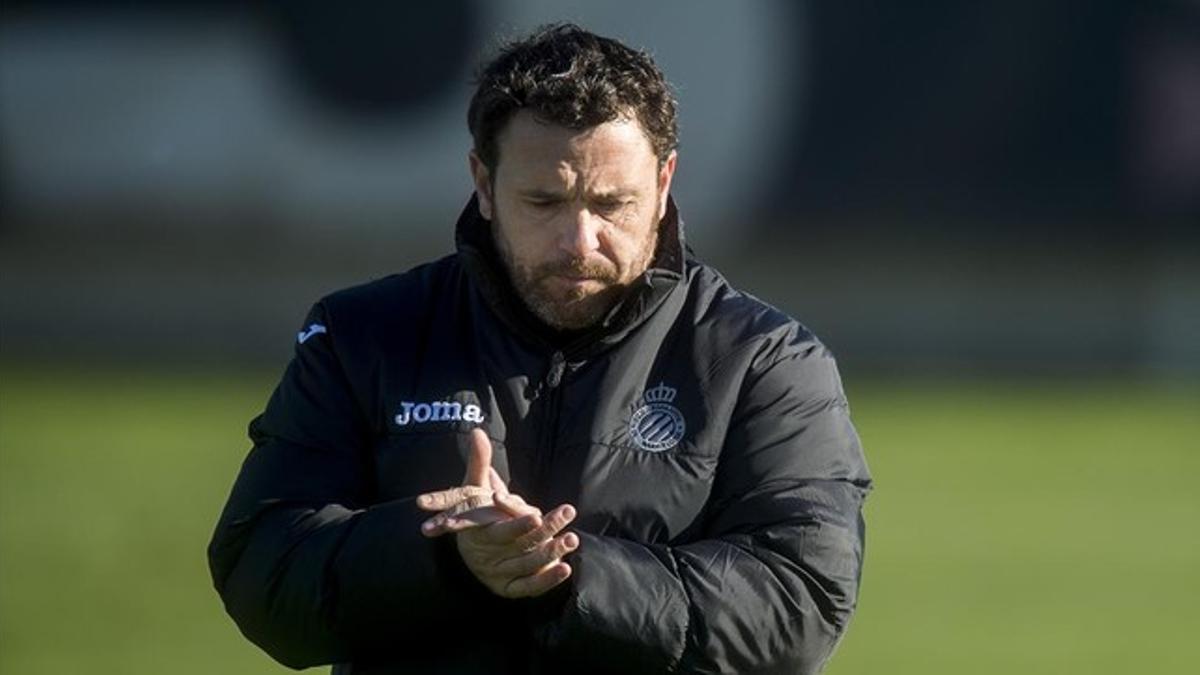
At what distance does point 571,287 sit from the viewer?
350cm

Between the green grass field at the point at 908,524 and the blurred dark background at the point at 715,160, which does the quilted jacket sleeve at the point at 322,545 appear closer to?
the green grass field at the point at 908,524

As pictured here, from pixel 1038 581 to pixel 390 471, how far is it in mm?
6550

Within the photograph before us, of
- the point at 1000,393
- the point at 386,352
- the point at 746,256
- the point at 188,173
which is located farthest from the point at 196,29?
the point at 386,352

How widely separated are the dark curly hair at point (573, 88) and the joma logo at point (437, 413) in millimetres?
334

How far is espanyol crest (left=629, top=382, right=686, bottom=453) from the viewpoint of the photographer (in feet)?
11.3

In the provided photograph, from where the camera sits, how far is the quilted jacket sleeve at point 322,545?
3.33 m

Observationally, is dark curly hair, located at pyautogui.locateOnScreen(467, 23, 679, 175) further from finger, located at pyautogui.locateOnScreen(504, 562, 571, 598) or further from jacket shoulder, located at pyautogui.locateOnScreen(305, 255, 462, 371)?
finger, located at pyautogui.locateOnScreen(504, 562, 571, 598)

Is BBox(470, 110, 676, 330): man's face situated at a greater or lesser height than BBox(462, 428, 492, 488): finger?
greater

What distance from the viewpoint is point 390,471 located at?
348cm

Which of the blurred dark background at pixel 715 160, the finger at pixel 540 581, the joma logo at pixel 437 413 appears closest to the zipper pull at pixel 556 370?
the joma logo at pixel 437 413

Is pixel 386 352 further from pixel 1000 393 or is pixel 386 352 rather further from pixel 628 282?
pixel 1000 393

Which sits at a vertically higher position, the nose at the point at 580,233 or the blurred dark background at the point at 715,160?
the nose at the point at 580,233

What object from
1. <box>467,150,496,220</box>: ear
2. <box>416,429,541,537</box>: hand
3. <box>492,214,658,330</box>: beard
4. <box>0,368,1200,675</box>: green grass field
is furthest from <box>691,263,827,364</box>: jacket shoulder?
<box>0,368,1200,675</box>: green grass field

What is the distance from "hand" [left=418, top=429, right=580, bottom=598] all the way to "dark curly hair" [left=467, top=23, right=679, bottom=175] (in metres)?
0.46
